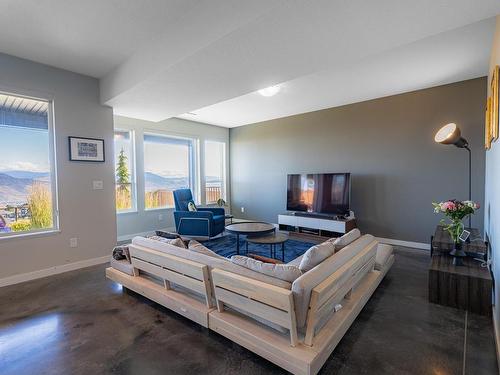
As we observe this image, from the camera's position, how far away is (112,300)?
2.55m

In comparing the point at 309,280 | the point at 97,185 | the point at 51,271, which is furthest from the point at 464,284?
the point at 51,271

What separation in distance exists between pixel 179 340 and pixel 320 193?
12.0ft

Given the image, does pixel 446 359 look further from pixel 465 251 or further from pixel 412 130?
pixel 412 130

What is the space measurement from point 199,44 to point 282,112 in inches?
→ 133

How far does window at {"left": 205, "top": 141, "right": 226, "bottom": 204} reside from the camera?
659 centimetres

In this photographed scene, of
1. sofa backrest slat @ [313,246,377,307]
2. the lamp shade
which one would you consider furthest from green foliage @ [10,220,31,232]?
the lamp shade

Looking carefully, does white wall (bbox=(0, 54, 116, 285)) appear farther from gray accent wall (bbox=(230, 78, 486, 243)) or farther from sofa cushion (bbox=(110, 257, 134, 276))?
gray accent wall (bbox=(230, 78, 486, 243))

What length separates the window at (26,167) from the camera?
9.96 feet

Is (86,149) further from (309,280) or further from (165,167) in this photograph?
(309,280)

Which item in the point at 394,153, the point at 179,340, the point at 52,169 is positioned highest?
the point at 394,153

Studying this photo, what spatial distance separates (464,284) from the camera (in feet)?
7.43

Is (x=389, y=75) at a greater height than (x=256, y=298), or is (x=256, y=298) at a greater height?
(x=389, y=75)

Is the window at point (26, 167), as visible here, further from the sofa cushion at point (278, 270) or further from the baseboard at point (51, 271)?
the sofa cushion at point (278, 270)

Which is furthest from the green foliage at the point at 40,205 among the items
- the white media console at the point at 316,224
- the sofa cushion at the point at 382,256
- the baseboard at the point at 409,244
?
the baseboard at the point at 409,244
